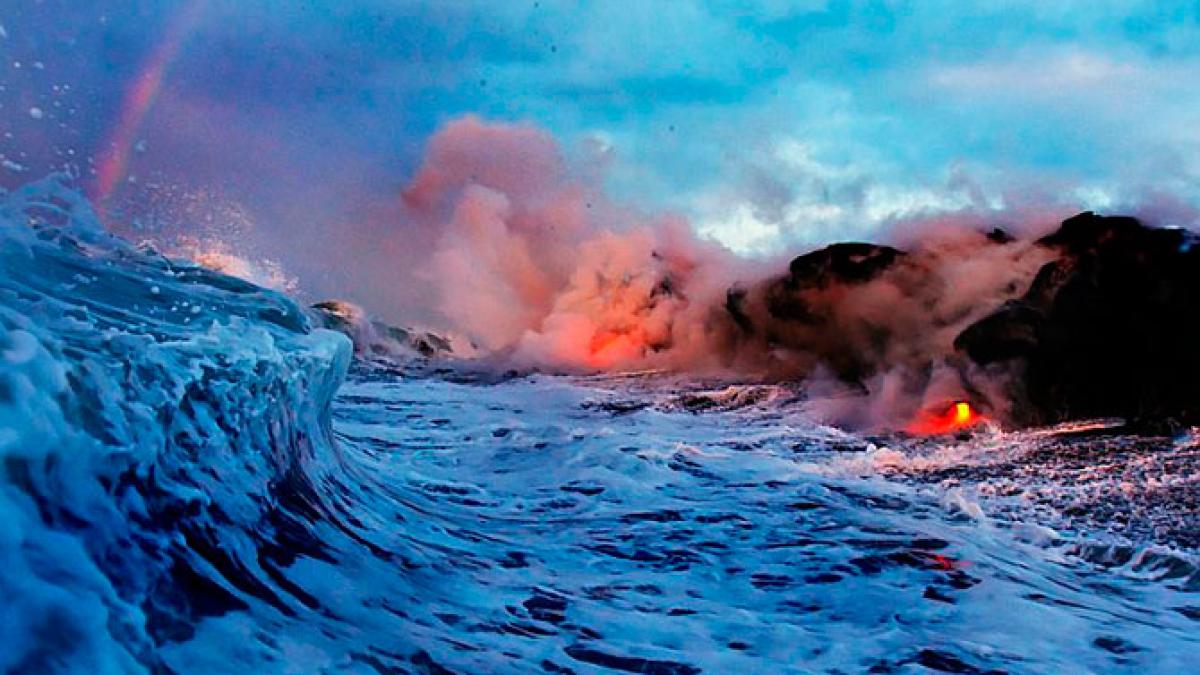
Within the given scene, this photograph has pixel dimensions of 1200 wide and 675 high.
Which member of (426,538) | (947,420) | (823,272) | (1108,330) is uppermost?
(823,272)

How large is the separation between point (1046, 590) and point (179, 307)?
4698 mm

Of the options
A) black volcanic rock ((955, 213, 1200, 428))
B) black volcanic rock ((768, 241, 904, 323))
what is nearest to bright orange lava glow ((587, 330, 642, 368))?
black volcanic rock ((768, 241, 904, 323))

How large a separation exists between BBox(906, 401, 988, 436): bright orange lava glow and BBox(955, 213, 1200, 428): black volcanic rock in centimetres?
57

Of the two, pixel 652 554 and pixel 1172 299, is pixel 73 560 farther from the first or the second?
pixel 1172 299

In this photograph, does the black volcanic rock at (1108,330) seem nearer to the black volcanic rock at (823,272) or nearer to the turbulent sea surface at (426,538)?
the turbulent sea surface at (426,538)

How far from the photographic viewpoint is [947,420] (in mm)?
11758

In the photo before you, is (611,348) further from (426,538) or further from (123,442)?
(123,442)

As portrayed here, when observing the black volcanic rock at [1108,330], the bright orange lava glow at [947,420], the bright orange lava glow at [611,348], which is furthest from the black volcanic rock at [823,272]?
→ the bright orange lava glow at [947,420]

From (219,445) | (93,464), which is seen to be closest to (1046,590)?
(219,445)

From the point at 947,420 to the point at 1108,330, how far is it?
7.78 feet

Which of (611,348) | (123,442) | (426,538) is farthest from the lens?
(611,348)

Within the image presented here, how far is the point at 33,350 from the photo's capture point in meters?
2.98

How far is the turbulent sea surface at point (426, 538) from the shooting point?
2740 millimetres

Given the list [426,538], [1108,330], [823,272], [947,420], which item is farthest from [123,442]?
[823,272]
